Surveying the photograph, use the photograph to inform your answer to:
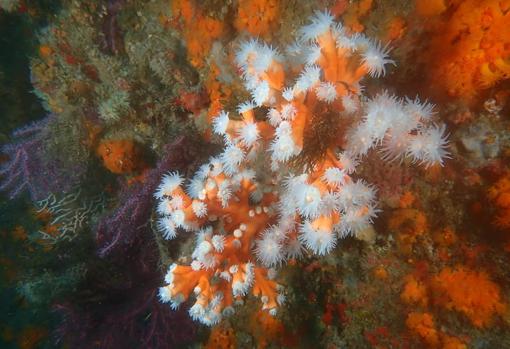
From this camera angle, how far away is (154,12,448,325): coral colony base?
2125 millimetres

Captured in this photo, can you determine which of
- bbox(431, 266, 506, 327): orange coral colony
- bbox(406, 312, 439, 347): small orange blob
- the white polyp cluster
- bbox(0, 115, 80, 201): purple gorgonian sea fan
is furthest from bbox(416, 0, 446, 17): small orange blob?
bbox(0, 115, 80, 201): purple gorgonian sea fan

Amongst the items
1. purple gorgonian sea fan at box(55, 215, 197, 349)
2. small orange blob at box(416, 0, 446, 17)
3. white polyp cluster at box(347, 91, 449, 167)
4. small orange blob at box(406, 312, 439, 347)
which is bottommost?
purple gorgonian sea fan at box(55, 215, 197, 349)

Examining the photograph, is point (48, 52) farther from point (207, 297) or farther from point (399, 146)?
point (399, 146)

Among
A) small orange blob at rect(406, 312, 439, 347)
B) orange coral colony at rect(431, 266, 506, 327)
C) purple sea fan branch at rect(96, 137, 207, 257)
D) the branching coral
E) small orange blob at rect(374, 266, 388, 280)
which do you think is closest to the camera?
orange coral colony at rect(431, 266, 506, 327)

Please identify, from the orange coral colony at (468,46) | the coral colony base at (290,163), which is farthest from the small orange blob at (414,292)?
the orange coral colony at (468,46)

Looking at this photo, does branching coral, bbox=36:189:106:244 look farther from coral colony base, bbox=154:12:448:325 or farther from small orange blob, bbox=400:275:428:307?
small orange blob, bbox=400:275:428:307

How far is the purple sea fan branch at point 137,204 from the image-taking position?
3.48 metres

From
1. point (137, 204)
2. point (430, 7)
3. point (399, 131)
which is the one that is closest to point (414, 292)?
point (399, 131)

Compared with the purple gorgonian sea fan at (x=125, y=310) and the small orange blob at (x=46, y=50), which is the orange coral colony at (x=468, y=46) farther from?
the small orange blob at (x=46, y=50)

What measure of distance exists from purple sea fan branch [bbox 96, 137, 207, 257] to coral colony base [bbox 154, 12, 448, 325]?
0.52m

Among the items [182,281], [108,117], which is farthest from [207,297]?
[108,117]

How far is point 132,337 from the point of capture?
3955 millimetres

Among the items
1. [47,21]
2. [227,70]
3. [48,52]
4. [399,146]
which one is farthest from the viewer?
[47,21]

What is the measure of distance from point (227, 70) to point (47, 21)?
3.41 m
